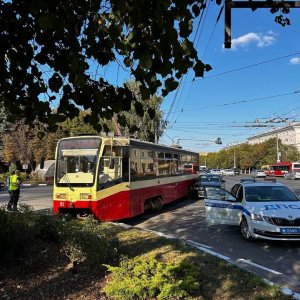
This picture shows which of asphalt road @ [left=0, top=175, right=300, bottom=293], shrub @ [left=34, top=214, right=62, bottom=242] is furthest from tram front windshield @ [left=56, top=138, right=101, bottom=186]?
shrub @ [left=34, top=214, right=62, bottom=242]

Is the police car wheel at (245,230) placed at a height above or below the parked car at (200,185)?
below

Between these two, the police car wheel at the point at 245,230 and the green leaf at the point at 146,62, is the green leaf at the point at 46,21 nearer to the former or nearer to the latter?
the green leaf at the point at 146,62

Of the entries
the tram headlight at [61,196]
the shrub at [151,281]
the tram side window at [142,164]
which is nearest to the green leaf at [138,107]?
the shrub at [151,281]

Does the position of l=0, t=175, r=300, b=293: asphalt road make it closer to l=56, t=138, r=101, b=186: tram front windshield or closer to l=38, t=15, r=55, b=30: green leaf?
l=56, t=138, r=101, b=186: tram front windshield

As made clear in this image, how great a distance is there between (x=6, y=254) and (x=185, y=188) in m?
18.3

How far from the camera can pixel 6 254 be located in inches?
264

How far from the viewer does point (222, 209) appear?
12258 mm

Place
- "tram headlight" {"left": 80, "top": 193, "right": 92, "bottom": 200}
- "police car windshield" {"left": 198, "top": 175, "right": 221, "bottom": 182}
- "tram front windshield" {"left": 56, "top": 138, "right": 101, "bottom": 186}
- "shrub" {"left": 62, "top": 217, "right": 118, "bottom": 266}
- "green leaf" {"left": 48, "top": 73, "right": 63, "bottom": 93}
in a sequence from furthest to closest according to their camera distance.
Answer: "police car windshield" {"left": 198, "top": 175, "right": 221, "bottom": 182}
"tram front windshield" {"left": 56, "top": 138, "right": 101, "bottom": 186}
"tram headlight" {"left": 80, "top": 193, "right": 92, "bottom": 200}
"shrub" {"left": 62, "top": 217, "right": 118, "bottom": 266}
"green leaf" {"left": 48, "top": 73, "right": 63, "bottom": 93}

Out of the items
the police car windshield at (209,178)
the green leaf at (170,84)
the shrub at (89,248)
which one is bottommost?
the shrub at (89,248)

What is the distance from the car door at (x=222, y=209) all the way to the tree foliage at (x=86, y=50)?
826 cm

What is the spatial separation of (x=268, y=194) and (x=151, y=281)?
24.2 ft

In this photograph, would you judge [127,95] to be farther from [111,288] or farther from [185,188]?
[185,188]

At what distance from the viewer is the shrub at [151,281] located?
5285mm

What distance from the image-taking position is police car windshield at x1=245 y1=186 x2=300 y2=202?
11883mm
